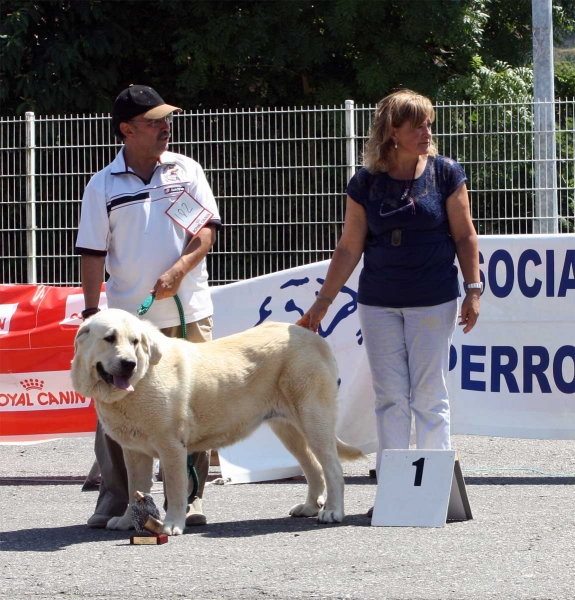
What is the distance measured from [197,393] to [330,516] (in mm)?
918

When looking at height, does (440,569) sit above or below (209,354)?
below

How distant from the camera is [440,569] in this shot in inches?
176

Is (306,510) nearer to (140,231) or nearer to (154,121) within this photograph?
(140,231)

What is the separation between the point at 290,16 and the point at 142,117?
1185cm

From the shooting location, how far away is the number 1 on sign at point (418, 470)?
547 cm

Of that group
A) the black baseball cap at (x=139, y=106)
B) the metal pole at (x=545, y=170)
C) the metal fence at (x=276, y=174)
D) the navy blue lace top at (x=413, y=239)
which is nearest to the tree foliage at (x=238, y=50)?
the metal fence at (x=276, y=174)

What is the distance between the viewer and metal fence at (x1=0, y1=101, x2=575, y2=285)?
1040cm

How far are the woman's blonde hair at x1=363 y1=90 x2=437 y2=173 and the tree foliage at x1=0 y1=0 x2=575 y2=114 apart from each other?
36.1 feet

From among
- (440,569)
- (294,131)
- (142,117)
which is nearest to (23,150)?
(294,131)

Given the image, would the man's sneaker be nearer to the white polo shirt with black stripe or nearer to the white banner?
the white polo shirt with black stripe

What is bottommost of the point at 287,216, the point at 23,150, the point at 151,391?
the point at 151,391

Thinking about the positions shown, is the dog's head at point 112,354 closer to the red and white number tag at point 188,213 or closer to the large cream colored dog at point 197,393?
the large cream colored dog at point 197,393

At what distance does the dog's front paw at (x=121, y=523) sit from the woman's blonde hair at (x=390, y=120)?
2.17 meters

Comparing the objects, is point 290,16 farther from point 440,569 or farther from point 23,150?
point 440,569
